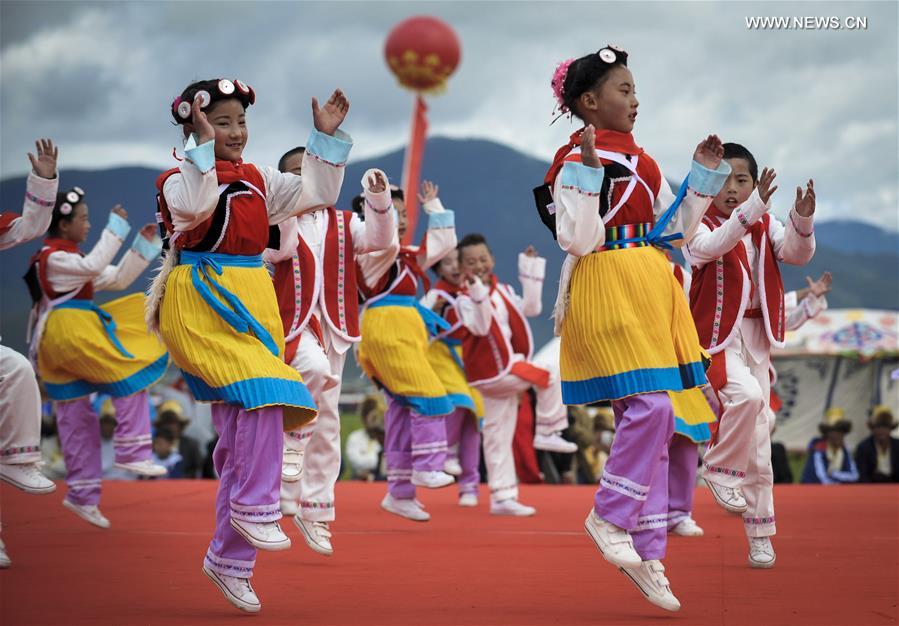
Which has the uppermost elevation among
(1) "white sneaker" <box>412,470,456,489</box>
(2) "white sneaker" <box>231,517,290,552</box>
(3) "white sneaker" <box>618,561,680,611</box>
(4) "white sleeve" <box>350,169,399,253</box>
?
(4) "white sleeve" <box>350,169,399,253</box>

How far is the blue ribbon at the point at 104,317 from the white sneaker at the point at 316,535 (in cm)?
202

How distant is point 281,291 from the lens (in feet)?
17.8

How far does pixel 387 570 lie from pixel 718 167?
6.62 feet

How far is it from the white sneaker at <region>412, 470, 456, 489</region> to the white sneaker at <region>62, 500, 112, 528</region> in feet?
5.57


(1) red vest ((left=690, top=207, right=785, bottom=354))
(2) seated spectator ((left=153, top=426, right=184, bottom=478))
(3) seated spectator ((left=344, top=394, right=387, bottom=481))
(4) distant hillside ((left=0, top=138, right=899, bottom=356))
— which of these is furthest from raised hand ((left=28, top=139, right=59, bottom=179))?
(4) distant hillside ((left=0, top=138, right=899, bottom=356))

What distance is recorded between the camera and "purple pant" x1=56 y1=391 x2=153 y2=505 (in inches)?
253

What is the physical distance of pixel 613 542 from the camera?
356 centimetres

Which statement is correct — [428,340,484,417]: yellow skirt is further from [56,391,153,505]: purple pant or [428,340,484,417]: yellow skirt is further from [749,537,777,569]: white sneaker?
[749,537,777,569]: white sneaker

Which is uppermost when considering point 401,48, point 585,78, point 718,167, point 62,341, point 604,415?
point 401,48

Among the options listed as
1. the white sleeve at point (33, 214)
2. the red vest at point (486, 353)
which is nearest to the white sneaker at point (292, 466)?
the white sleeve at point (33, 214)

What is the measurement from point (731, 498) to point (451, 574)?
1.14 m

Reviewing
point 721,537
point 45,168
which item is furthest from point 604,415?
point 45,168

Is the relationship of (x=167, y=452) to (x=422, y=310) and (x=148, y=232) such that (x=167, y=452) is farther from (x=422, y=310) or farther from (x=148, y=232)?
(x=422, y=310)

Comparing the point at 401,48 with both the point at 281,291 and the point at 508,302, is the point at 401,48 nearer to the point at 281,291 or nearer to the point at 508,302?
the point at 508,302
